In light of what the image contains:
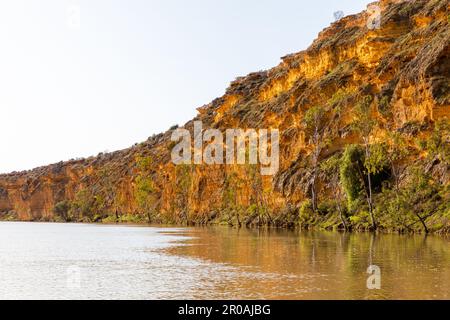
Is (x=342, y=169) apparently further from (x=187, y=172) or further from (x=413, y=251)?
(x=187, y=172)

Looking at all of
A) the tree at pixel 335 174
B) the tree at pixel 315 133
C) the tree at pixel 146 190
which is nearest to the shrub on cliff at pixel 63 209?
the tree at pixel 146 190

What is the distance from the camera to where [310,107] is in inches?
3263

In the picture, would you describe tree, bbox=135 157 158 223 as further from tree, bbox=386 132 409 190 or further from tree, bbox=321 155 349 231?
tree, bbox=386 132 409 190

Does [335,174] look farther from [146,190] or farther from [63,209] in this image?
[63,209]

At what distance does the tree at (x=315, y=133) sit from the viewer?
219 feet

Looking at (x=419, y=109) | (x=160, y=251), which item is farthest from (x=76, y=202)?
(x=160, y=251)

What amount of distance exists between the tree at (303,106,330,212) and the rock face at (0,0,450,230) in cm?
112

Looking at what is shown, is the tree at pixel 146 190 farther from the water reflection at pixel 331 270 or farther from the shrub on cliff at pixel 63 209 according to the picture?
the water reflection at pixel 331 270

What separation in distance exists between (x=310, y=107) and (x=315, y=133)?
16451mm

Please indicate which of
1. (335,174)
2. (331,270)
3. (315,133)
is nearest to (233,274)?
(331,270)

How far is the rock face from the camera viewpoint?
59591 mm

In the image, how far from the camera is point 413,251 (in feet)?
104

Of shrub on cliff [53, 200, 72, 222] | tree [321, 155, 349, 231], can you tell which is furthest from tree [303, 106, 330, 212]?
shrub on cliff [53, 200, 72, 222]

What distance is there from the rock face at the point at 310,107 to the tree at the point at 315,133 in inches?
44.3
